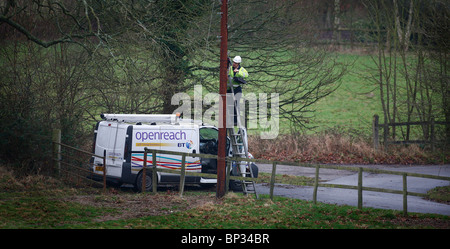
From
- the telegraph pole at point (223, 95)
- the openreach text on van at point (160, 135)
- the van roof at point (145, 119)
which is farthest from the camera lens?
the van roof at point (145, 119)

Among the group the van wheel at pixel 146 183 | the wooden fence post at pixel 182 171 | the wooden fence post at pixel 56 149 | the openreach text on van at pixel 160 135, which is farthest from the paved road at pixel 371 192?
the wooden fence post at pixel 56 149

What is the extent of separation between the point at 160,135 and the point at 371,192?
270 inches

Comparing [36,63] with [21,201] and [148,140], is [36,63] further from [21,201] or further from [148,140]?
[21,201]

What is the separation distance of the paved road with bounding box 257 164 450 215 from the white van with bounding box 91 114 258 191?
178cm

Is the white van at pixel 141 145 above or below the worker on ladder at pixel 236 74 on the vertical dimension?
below

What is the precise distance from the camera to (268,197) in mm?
14688

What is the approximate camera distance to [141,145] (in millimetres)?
15625

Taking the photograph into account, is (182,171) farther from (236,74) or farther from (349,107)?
Result: (349,107)

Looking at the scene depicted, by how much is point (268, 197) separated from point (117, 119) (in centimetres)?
515

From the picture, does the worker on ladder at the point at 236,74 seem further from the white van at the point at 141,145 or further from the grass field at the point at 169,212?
the grass field at the point at 169,212

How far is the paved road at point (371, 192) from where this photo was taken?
1398 cm

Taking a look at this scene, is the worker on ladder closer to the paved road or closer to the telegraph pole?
the telegraph pole
